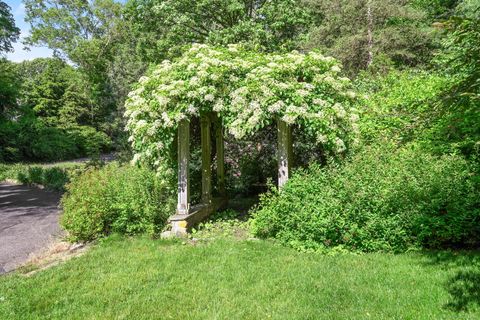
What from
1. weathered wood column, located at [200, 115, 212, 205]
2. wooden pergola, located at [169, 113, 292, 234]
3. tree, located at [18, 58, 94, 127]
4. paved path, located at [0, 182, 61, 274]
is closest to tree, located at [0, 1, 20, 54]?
paved path, located at [0, 182, 61, 274]

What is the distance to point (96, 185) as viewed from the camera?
22.5ft

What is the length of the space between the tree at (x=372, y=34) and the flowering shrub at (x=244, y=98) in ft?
30.4

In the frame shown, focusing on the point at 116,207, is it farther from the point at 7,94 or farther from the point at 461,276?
the point at 7,94

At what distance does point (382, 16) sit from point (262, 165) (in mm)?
10356

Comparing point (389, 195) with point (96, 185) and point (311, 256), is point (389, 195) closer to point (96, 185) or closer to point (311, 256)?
point (311, 256)

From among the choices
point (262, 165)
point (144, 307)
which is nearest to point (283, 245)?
point (144, 307)

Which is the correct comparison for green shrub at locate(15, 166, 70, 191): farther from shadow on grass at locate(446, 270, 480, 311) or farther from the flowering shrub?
shadow on grass at locate(446, 270, 480, 311)

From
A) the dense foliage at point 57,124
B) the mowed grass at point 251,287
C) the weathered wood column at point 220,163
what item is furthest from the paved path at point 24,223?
the dense foliage at point 57,124

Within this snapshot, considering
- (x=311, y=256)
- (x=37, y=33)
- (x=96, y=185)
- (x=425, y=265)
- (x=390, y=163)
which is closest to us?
(x=425, y=265)

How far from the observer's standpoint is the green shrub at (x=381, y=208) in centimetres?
464

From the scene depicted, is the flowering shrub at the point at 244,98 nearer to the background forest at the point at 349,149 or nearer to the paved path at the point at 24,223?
the background forest at the point at 349,149

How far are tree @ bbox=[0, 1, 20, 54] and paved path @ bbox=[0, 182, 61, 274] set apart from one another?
577 centimetres

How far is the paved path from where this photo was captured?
6.39m

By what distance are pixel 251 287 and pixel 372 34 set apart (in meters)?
14.8
